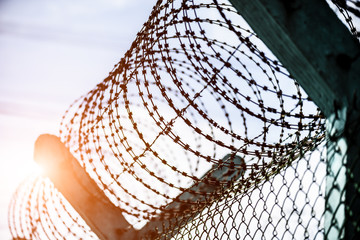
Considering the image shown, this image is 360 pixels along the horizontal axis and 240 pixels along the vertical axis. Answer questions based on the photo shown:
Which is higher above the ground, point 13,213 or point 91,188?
point 13,213

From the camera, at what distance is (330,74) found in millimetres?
1421

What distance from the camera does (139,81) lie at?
2.67 m

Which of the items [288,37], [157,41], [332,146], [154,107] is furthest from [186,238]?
[288,37]

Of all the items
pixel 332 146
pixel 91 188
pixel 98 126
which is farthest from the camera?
pixel 91 188

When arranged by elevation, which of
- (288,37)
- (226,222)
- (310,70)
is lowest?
(226,222)

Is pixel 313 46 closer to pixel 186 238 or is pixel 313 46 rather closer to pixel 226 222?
pixel 226 222

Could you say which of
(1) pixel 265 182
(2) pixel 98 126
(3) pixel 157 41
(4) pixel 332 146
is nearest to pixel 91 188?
(2) pixel 98 126

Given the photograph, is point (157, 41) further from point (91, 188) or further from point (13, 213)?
point (13, 213)

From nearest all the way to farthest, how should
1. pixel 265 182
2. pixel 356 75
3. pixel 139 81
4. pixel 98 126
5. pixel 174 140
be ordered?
1. pixel 356 75
2. pixel 265 182
3. pixel 174 140
4. pixel 139 81
5. pixel 98 126

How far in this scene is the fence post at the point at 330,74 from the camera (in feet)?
4.56

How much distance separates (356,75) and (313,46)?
0.18m

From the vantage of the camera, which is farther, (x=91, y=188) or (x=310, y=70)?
(x=91, y=188)

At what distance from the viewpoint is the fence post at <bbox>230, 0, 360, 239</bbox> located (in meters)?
1.39

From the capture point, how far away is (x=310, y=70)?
1469 mm
